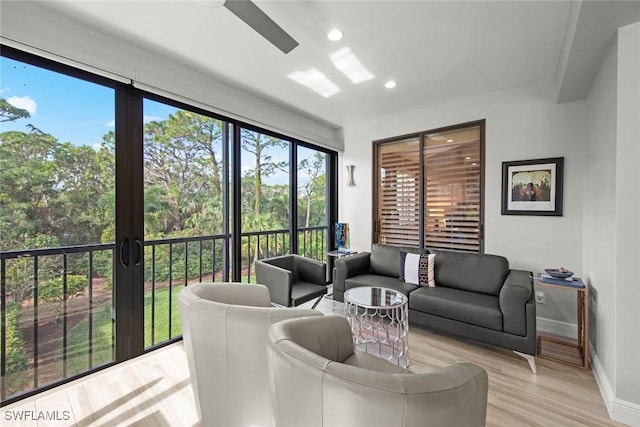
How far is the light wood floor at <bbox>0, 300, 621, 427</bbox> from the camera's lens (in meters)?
1.70

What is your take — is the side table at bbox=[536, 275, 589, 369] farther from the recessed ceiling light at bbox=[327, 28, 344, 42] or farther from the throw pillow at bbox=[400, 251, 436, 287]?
the recessed ceiling light at bbox=[327, 28, 344, 42]

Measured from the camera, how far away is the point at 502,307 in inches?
92.3

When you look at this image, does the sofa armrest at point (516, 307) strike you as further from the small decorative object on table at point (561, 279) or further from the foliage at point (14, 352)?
the foliage at point (14, 352)

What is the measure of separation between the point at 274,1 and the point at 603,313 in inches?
125

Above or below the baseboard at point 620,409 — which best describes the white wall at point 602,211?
above

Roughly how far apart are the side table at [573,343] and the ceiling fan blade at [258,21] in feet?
9.30

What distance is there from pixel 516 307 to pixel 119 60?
3724mm

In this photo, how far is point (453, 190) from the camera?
11.7 ft

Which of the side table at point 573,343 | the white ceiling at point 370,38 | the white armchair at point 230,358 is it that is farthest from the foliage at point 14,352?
the side table at point 573,343

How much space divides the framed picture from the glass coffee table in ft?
5.67

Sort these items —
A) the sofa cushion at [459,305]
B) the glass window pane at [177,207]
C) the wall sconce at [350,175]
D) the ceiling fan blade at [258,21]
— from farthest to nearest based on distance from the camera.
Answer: the wall sconce at [350,175] → the glass window pane at [177,207] → the sofa cushion at [459,305] → the ceiling fan blade at [258,21]

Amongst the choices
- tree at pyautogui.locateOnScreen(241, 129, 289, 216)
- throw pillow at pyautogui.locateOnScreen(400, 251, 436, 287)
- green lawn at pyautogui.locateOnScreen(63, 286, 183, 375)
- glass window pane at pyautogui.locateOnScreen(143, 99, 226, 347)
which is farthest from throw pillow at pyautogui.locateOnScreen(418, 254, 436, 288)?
green lawn at pyautogui.locateOnScreen(63, 286, 183, 375)

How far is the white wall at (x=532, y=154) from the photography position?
2.79 metres

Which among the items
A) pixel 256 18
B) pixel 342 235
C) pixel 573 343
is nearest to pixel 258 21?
pixel 256 18
